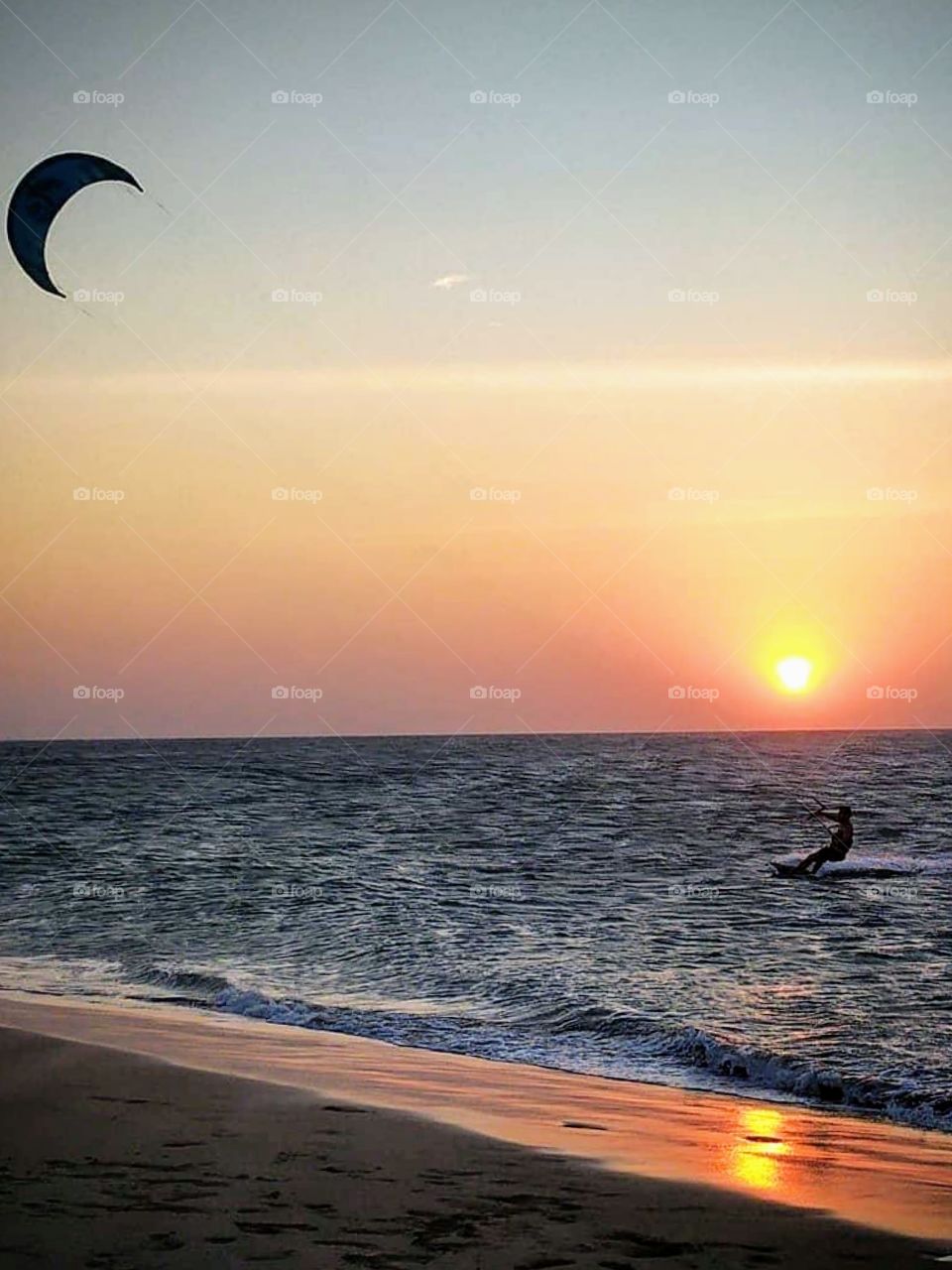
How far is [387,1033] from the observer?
13.6 metres

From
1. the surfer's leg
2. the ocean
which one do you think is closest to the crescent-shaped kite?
the ocean

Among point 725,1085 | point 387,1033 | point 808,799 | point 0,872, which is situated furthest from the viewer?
point 808,799

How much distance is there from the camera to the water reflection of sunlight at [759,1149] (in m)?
7.84

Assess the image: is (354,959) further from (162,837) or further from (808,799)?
(808,799)

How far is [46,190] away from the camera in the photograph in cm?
1655

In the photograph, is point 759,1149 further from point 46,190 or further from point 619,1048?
point 46,190

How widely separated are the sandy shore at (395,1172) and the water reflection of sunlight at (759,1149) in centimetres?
3

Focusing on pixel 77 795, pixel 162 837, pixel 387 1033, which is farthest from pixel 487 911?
pixel 77 795

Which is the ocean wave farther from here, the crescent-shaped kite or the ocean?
the crescent-shaped kite

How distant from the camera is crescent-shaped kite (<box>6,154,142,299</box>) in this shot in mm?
16438

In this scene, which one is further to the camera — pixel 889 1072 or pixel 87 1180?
pixel 889 1072

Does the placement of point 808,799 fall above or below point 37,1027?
above

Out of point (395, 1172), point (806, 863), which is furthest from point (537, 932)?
point (395, 1172)

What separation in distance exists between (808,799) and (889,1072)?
51.8 meters
